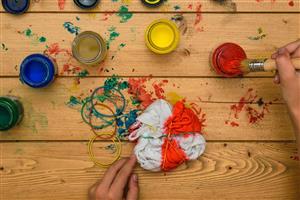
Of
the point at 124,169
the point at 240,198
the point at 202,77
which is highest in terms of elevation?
the point at 202,77

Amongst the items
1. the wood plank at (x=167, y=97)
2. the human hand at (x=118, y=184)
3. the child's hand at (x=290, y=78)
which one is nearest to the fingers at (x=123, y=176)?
the human hand at (x=118, y=184)

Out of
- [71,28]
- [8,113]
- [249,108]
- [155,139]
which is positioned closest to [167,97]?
[155,139]

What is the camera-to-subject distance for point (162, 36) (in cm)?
121

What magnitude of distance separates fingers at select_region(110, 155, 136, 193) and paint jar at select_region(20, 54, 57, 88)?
0.34 meters

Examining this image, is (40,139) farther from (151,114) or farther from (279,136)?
(279,136)

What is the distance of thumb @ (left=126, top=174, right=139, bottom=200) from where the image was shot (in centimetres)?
121

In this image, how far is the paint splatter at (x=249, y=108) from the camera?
125 cm

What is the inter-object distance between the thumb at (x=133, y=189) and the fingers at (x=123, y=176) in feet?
0.07

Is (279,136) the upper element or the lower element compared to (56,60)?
lower

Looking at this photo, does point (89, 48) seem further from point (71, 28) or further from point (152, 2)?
point (152, 2)

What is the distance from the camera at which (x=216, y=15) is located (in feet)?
4.06

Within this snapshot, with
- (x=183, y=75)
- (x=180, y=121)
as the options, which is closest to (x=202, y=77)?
(x=183, y=75)

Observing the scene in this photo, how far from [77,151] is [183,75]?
0.40 m

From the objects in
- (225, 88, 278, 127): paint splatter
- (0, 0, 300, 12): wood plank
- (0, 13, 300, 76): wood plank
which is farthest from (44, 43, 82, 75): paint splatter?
(225, 88, 278, 127): paint splatter
